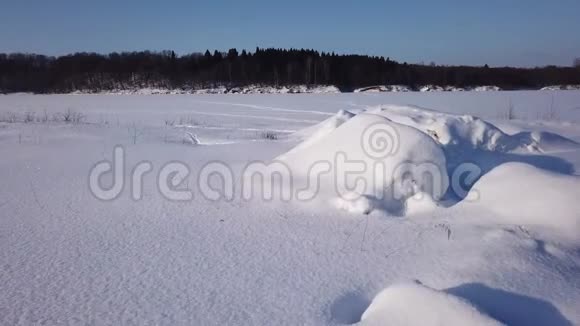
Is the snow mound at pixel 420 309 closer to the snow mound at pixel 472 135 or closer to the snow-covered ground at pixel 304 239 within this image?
the snow-covered ground at pixel 304 239

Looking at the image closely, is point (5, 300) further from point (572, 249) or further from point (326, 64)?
point (326, 64)

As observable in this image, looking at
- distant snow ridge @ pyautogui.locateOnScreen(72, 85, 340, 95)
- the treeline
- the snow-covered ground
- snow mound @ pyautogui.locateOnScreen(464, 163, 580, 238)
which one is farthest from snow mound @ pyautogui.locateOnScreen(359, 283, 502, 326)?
the treeline

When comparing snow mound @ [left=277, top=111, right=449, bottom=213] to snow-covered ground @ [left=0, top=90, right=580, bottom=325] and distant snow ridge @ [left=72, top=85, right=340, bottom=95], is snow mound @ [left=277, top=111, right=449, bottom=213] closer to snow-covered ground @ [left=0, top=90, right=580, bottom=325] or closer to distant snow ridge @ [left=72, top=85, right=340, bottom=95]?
snow-covered ground @ [left=0, top=90, right=580, bottom=325]

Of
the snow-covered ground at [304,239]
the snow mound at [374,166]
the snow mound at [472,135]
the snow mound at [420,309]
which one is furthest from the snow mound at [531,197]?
the snow mound at [472,135]

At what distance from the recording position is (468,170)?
4070 mm

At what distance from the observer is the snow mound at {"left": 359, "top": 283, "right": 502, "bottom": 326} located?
5.25ft

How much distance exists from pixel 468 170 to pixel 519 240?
1.76 m

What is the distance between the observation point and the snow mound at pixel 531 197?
259 cm

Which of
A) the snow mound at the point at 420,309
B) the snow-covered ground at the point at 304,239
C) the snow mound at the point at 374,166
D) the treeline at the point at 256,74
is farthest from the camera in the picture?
the treeline at the point at 256,74

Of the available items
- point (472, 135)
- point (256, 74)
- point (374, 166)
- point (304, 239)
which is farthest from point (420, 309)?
point (256, 74)

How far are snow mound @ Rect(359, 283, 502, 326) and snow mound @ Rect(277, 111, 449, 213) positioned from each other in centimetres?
139

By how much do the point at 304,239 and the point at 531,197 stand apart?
1714 mm

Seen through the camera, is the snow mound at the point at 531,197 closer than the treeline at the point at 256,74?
Yes

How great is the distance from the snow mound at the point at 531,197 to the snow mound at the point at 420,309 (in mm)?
1368
